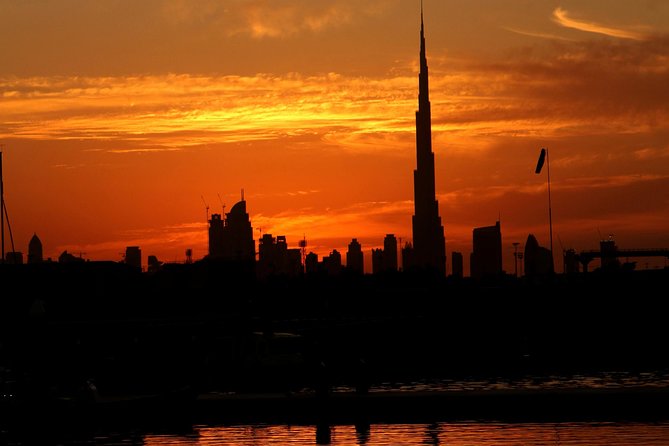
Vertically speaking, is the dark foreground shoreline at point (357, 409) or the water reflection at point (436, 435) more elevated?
the dark foreground shoreline at point (357, 409)

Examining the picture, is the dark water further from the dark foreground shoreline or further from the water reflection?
the dark foreground shoreline

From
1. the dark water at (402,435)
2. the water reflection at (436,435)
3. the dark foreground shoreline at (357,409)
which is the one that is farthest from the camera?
the dark foreground shoreline at (357,409)

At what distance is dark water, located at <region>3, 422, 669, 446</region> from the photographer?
146ft

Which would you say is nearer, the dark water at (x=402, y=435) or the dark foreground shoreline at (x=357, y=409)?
the dark water at (x=402, y=435)

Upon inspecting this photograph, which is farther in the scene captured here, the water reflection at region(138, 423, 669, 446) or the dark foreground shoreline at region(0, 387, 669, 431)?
the dark foreground shoreline at region(0, 387, 669, 431)

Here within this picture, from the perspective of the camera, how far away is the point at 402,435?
Answer: 46.8 metres

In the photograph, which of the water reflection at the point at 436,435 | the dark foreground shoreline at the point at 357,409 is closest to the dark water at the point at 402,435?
the water reflection at the point at 436,435

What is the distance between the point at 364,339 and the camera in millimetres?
184750

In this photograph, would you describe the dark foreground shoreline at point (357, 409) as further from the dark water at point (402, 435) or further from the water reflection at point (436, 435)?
the water reflection at point (436, 435)

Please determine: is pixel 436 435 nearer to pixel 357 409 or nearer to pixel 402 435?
pixel 402 435

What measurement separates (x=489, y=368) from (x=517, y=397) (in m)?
48.5

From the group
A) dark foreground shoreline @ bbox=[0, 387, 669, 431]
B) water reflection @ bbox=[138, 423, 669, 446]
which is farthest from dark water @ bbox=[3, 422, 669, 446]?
dark foreground shoreline @ bbox=[0, 387, 669, 431]

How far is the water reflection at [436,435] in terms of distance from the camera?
4428cm

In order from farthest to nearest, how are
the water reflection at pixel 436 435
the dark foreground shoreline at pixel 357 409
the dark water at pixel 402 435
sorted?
the dark foreground shoreline at pixel 357 409
the dark water at pixel 402 435
the water reflection at pixel 436 435
